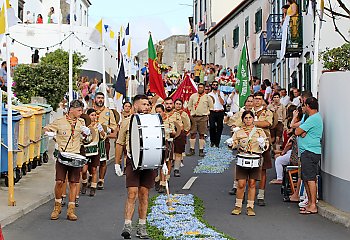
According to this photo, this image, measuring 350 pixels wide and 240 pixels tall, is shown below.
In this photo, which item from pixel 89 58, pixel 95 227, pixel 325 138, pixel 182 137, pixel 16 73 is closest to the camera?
pixel 95 227

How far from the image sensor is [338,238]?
32.4 feet

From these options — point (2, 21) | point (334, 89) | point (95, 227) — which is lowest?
point (95, 227)

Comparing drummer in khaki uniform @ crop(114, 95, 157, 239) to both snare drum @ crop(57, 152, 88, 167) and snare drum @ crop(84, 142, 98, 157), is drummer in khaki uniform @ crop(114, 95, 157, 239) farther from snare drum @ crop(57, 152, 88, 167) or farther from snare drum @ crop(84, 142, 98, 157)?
snare drum @ crop(84, 142, 98, 157)

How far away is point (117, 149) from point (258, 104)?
14.2ft

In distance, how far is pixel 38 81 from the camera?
22406 mm

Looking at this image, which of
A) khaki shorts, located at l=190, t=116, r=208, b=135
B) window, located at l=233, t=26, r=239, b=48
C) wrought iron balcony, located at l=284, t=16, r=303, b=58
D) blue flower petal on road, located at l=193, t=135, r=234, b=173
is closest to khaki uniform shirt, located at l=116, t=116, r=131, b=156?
blue flower petal on road, located at l=193, t=135, r=234, b=173

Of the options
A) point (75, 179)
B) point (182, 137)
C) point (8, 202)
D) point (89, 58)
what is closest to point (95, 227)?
point (75, 179)

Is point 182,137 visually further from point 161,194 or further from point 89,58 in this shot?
point 89,58

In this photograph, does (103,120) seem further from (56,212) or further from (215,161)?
(215,161)

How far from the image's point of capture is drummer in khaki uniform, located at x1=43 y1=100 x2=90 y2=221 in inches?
446

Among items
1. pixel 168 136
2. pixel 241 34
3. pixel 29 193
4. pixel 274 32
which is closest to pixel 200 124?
pixel 168 136

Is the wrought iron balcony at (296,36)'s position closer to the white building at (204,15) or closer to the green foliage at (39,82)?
the green foliage at (39,82)

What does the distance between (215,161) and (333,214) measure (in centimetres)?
832

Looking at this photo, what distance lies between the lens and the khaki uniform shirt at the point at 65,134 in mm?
11367
